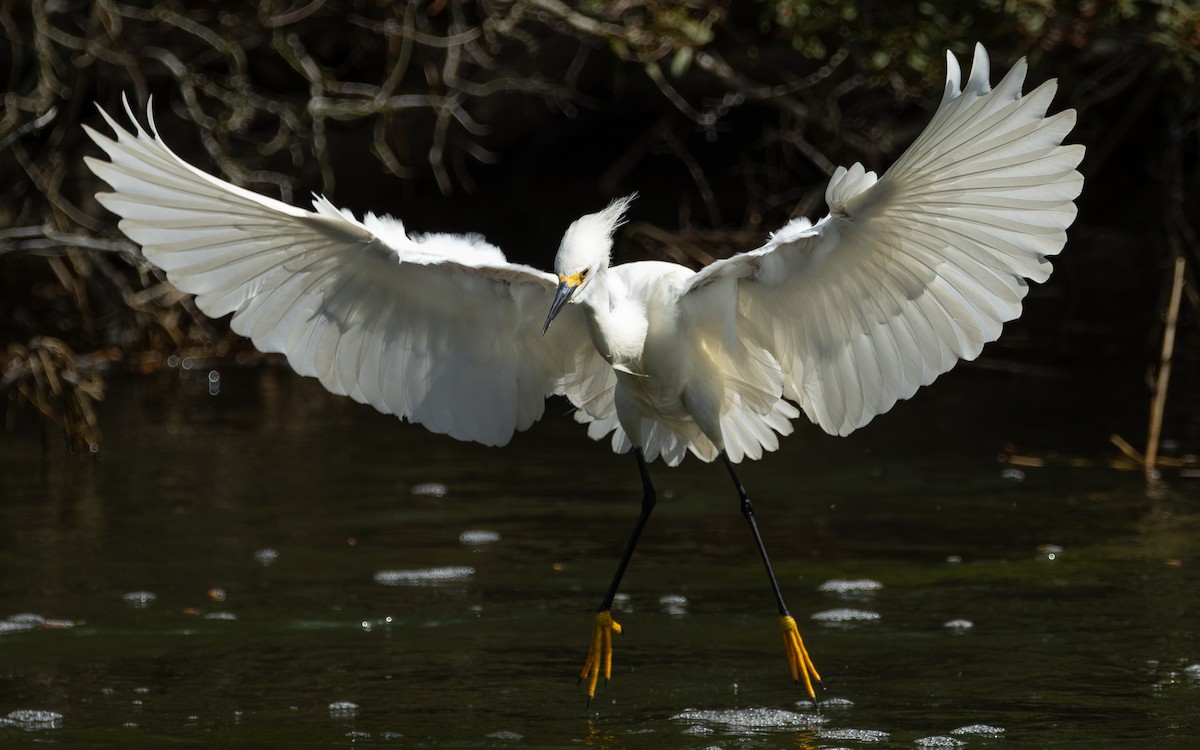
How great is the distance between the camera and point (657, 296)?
4.22 metres

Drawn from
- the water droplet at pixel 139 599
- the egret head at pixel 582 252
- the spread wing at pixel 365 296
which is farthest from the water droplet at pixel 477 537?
the egret head at pixel 582 252

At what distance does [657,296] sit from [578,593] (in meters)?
1.12

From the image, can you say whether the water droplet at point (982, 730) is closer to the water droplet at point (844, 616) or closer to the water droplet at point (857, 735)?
the water droplet at point (857, 735)

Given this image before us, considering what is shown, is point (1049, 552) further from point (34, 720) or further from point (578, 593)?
point (34, 720)

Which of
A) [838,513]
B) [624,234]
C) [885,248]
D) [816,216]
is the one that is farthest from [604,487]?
[624,234]

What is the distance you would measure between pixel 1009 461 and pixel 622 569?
261 cm

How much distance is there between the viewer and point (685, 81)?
31.8 ft

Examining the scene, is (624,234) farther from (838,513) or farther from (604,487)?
(838,513)

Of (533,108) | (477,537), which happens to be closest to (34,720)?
(477,537)

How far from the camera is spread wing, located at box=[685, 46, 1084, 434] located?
10.9 feet

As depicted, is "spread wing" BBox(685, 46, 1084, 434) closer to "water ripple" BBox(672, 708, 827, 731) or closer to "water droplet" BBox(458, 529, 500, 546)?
"water ripple" BBox(672, 708, 827, 731)

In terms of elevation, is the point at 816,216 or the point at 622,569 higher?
the point at 816,216

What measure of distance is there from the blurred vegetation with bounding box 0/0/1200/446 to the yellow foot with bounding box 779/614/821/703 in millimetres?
4115

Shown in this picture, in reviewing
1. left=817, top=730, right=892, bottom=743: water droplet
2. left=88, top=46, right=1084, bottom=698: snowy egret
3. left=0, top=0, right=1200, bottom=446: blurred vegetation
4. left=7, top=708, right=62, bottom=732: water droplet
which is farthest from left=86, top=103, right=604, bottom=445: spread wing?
left=0, top=0, right=1200, bottom=446: blurred vegetation
